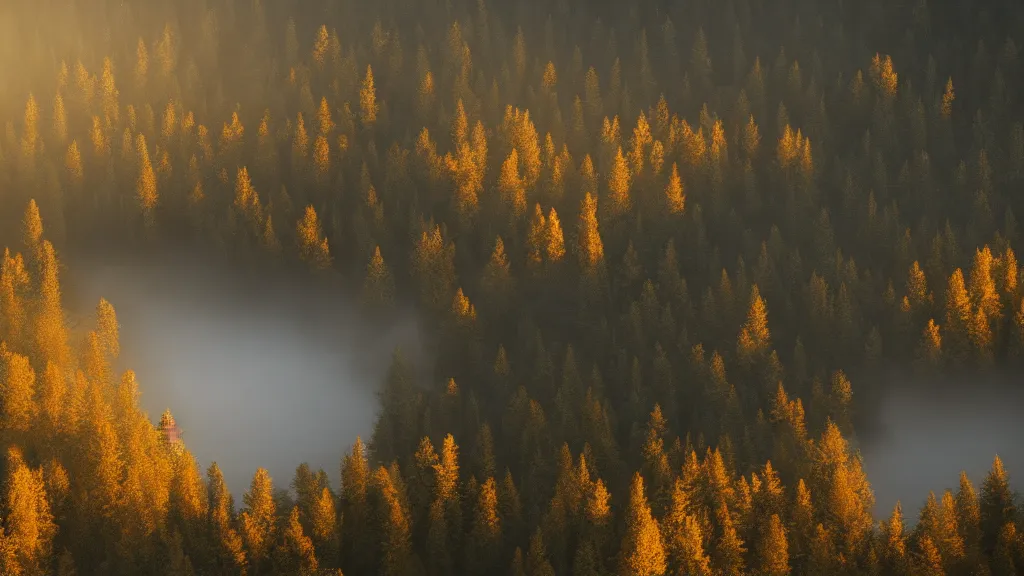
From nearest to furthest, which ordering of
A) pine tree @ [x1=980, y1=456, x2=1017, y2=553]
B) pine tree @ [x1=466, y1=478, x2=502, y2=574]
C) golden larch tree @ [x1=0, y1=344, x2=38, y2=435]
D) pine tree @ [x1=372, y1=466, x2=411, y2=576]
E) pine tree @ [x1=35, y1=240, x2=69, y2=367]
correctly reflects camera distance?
pine tree @ [x1=372, y1=466, x2=411, y2=576], pine tree @ [x1=466, y1=478, x2=502, y2=574], pine tree @ [x1=980, y1=456, x2=1017, y2=553], golden larch tree @ [x1=0, y1=344, x2=38, y2=435], pine tree @ [x1=35, y1=240, x2=69, y2=367]

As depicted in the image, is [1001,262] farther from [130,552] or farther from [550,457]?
[130,552]

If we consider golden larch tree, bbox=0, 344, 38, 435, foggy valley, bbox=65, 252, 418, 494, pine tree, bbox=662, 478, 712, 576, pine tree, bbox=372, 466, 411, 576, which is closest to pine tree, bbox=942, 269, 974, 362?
pine tree, bbox=662, 478, 712, 576

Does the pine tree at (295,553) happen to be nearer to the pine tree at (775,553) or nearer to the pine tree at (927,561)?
the pine tree at (775,553)

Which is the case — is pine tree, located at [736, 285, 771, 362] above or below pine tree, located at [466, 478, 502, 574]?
above

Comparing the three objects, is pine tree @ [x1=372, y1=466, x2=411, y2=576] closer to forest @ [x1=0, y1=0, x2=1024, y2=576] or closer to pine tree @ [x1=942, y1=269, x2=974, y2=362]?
forest @ [x1=0, y1=0, x2=1024, y2=576]

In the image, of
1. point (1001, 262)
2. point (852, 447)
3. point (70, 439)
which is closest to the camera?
point (70, 439)

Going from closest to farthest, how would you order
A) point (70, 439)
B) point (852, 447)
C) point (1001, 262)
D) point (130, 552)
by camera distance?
point (130, 552) → point (70, 439) → point (852, 447) → point (1001, 262)

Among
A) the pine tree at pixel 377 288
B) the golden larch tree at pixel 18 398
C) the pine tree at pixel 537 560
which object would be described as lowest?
the pine tree at pixel 537 560

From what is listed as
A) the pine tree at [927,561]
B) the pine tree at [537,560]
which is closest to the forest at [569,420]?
the pine tree at [927,561]

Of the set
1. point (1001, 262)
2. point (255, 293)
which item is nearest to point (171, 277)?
point (255, 293)

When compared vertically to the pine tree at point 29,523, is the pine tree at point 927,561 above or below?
below

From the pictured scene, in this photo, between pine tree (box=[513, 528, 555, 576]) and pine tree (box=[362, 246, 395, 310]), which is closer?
pine tree (box=[513, 528, 555, 576])
